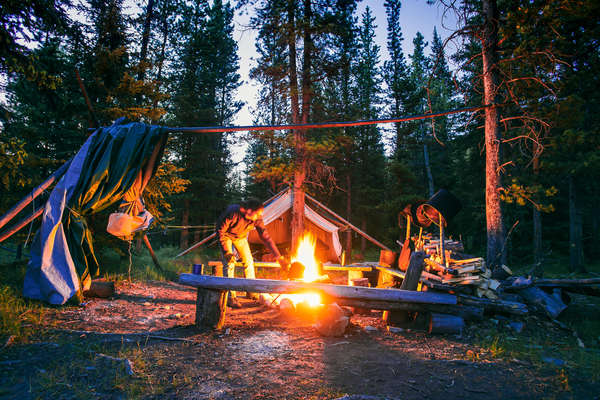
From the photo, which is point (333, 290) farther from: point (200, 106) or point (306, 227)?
point (200, 106)

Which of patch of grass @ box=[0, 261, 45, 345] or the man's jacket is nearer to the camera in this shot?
patch of grass @ box=[0, 261, 45, 345]

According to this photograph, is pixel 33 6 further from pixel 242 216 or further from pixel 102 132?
pixel 242 216

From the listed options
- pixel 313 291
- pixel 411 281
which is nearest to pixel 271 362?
pixel 313 291

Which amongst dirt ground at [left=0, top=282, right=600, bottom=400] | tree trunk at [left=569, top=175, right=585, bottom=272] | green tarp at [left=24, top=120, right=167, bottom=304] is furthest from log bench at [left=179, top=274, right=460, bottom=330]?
tree trunk at [left=569, top=175, right=585, bottom=272]

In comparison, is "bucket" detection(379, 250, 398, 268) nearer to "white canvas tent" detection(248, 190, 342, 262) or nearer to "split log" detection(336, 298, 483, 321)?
"split log" detection(336, 298, 483, 321)

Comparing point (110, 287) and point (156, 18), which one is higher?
point (156, 18)

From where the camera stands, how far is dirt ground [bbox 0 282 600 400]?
8.22 feet

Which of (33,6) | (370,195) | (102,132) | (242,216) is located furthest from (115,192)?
(370,195)

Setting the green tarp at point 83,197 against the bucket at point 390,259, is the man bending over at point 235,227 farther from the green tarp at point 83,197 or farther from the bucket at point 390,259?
the bucket at point 390,259

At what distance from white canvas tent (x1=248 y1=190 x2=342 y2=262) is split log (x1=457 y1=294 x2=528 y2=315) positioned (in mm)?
7273

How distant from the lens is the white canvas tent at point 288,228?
37.3 ft

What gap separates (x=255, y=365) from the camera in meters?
3.07

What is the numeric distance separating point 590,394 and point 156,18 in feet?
48.1

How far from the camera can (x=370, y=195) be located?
66.6 feet
